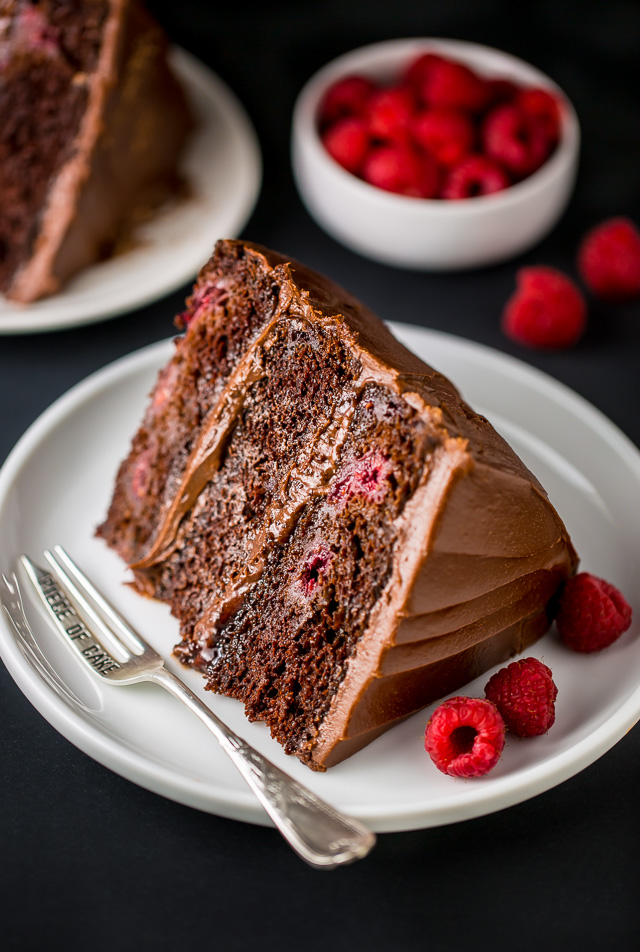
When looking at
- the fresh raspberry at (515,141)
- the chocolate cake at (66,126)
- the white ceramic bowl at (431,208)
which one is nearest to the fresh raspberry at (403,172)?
the white ceramic bowl at (431,208)

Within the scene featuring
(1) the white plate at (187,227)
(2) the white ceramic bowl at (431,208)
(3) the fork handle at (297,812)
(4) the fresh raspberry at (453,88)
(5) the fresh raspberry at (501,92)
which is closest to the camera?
(3) the fork handle at (297,812)

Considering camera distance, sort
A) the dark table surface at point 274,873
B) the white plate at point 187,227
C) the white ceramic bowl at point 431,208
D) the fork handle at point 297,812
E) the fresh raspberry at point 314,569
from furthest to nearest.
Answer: the white ceramic bowl at point 431,208, the white plate at point 187,227, the fresh raspberry at point 314,569, the dark table surface at point 274,873, the fork handle at point 297,812

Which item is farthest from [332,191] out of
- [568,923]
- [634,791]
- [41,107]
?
[568,923]

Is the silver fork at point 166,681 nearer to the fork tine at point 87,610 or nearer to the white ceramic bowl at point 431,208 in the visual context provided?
the fork tine at point 87,610

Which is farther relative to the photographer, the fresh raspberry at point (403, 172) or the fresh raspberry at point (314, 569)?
the fresh raspberry at point (403, 172)

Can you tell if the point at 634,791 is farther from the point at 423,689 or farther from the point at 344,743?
the point at 344,743
